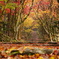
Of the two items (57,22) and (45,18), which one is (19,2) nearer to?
(57,22)

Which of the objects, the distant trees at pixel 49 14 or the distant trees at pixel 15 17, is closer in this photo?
the distant trees at pixel 15 17

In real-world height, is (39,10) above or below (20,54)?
above

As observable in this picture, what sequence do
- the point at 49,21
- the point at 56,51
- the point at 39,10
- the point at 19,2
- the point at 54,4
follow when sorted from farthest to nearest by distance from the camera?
the point at 49,21 < the point at 39,10 < the point at 54,4 < the point at 19,2 < the point at 56,51

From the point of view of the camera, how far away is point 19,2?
56.2ft

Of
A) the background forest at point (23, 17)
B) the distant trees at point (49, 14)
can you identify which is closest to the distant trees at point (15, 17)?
the background forest at point (23, 17)

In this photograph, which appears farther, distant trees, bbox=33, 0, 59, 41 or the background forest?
distant trees, bbox=33, 0, 59, 41

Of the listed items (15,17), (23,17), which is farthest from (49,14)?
(15,17)

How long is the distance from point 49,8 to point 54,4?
1.36 m

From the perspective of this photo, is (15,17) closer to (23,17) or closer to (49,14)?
(23,17)

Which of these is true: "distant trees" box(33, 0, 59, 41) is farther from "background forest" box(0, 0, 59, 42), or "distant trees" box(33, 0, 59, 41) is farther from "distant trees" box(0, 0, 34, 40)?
"distant trees" box(0, 0, 34, 40)

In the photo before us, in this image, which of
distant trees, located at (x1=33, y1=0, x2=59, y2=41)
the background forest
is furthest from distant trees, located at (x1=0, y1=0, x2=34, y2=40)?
distant trees, located at (x1=33, y1=0, x2=59, y2=41)

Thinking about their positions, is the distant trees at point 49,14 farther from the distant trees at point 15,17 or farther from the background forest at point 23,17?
the distant trees at point 15,17

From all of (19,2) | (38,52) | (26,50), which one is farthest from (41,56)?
(19,2)

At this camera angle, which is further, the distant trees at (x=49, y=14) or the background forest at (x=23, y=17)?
the distant trees at (x=49, y=14)
